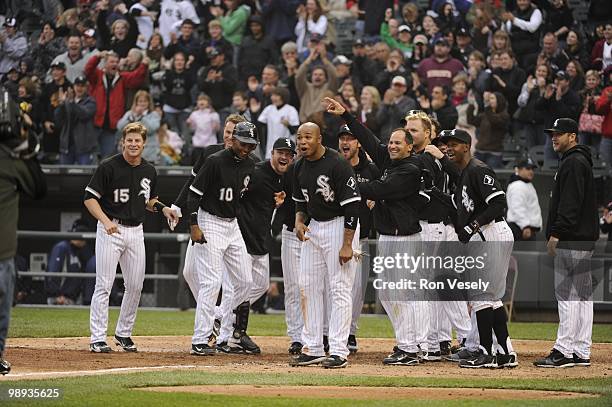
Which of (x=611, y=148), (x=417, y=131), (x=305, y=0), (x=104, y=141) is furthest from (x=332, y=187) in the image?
(x=305, y=0)

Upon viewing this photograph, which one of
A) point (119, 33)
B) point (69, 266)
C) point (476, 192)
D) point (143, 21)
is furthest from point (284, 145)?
point (143, 21)

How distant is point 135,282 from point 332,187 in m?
2.54

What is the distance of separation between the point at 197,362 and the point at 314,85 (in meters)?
8.88

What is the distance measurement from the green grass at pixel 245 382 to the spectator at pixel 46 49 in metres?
13.1

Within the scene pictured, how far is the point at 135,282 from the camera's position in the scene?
11.2 meters

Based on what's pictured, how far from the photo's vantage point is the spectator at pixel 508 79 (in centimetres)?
1795

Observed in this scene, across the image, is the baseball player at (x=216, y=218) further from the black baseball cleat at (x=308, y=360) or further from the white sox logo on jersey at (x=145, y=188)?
the black baseball cleat at (x=308, y=360)

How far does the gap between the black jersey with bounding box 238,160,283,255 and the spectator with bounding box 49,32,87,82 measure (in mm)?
9174

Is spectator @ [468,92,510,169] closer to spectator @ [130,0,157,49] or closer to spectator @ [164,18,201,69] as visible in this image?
spectator @ [164,18,201,69]

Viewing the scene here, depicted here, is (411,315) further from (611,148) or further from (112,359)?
(611,148)

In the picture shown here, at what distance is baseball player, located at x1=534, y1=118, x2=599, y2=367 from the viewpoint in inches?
401

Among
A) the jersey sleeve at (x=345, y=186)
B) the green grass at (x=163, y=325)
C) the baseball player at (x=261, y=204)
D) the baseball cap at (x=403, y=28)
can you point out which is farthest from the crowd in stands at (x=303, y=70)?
the jersey sleeve at (x=345, y=186)

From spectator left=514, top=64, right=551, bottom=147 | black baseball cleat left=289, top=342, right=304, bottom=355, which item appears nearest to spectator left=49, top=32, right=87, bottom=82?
spectator left=514, top=64, right=551, bottom=147

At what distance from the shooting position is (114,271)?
440 inches
